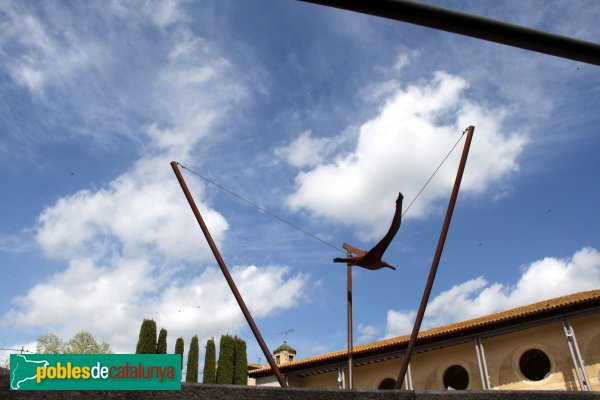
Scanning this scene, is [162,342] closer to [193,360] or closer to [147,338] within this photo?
[147,338]

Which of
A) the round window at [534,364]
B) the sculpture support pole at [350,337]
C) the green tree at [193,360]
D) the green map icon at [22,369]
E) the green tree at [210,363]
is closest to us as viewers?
the green map icon at [22,369]

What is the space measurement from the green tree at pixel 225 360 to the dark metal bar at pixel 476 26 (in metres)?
28.1

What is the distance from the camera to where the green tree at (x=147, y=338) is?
27688mm

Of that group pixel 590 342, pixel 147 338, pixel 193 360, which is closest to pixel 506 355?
pixel 590 342

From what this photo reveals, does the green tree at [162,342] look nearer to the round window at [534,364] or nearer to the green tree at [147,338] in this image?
the green tree at [147,338]

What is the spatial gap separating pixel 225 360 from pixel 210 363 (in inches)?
81.2

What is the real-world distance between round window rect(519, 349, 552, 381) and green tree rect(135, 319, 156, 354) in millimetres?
18852

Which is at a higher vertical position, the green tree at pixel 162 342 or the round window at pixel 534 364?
the green tree at pixel 162 342

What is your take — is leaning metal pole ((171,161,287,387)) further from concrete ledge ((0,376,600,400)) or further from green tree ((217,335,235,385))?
green tree ((217,335,235,385))

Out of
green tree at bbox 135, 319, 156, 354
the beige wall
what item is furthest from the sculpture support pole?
green tree at bbox 135, 319, 156, 354

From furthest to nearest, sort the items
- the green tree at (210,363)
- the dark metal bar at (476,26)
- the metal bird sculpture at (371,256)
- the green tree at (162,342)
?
the green tree at (210,363)
the green tree at (162,342)
the metal bird sculpture at (371,256)
the dark metal bar at (476,26)

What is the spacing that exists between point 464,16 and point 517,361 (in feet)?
64.2

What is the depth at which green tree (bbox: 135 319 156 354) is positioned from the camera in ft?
90.8

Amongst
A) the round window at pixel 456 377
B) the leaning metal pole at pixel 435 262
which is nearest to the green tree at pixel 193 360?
the round window at pixel 456 377
